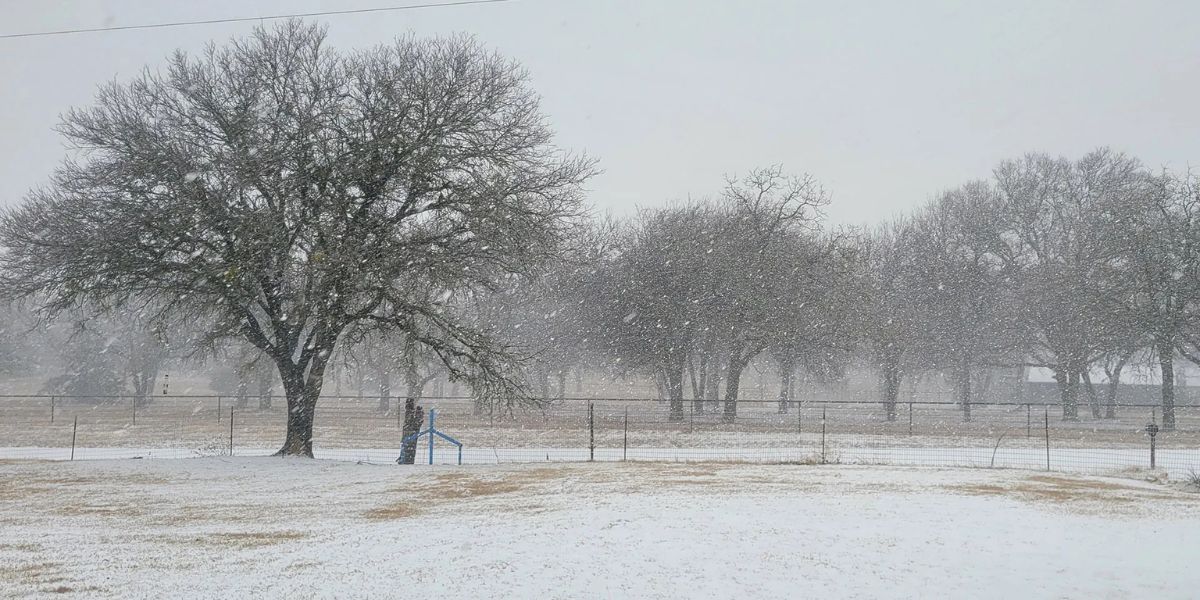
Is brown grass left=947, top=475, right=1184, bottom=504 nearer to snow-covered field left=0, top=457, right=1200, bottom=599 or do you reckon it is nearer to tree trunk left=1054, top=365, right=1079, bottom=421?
snow-covered field left=0, top=457, right=1200, bottom=599

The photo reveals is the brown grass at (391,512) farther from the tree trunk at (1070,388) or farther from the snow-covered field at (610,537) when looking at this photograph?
the tree trunk at (1070,388)

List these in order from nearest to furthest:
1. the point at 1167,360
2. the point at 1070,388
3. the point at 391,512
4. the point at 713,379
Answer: the point at 391,512 < the point at 1167,360 < the point at 1070,388 < the point at 713,379

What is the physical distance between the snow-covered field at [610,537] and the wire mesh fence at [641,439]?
16.4 ft

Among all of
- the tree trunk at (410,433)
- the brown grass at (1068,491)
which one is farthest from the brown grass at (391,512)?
the brown grass at (1068,491)

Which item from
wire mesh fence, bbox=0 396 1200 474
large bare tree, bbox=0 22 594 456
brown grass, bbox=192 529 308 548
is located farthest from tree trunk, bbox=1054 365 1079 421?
brown grass, bbox=192 529 308 548

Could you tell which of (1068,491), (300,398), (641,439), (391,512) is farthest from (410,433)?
(1068,491)

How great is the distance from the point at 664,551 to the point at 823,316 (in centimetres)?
2791

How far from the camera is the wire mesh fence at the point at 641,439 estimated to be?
22.2m

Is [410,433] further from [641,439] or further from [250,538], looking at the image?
[641,439]

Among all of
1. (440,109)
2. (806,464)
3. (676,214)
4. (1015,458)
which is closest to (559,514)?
(806,464)

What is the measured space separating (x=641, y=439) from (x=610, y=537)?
58.7 feet

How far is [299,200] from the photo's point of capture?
1902 cm

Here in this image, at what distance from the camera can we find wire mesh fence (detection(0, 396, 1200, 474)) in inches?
874

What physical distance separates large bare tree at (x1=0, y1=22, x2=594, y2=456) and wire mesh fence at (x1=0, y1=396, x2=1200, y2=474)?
3347 mm
